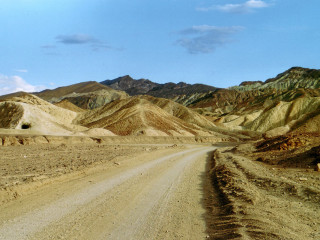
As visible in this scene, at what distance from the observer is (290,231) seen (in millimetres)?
7055

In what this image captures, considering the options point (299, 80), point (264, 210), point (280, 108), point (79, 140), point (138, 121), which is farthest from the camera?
point (299, 80)

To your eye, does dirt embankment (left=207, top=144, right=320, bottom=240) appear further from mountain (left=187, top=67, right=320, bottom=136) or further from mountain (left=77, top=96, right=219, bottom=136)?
mountain (left=77, top=96, right=219, bottom=136)

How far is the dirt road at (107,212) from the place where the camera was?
7297 millimetres

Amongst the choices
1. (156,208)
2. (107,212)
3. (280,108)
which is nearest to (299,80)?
(280,108)

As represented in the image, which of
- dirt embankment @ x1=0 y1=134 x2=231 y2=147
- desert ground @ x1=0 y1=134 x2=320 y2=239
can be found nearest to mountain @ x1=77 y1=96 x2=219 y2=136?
dirt embankment @ x1=0 y1=134 x2=231 y2=147

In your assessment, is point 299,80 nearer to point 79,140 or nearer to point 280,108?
point 280,108

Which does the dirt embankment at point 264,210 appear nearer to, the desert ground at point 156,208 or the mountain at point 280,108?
the desert ground at point 156,208

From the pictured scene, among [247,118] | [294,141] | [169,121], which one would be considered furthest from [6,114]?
[247,118]

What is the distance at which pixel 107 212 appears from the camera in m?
8.96

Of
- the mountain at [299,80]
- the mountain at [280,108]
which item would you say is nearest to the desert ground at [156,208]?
the mountain at [280,108]

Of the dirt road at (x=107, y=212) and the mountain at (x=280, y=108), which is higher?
the mountain at (x=280, y=108)

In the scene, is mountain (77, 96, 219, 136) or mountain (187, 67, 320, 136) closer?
mountain (187, 67, 320, 136)

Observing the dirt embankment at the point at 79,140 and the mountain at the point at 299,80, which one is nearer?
the dirt embankment at the point at 79,140

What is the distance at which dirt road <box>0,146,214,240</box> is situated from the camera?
23.9ft
